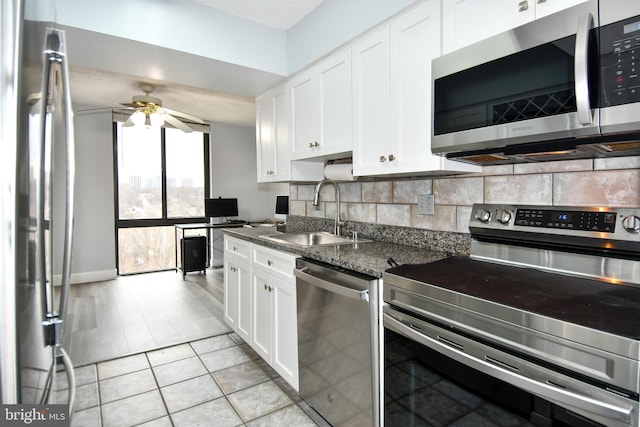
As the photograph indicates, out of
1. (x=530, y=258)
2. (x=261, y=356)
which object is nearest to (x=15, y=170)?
(x=530, y=258)

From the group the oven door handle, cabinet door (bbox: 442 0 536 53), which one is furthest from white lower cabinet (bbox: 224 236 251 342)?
cabinet door (bbox: 442 0 536 53)

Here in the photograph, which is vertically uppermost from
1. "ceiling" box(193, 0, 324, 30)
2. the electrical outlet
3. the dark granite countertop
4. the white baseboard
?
"ceiling" box(193, 0, 324, 30)

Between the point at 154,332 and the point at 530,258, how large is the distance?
121 inches

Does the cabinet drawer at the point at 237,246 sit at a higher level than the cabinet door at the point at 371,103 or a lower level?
lower

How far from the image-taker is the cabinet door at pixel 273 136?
2.81m

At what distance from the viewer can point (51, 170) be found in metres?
0.81

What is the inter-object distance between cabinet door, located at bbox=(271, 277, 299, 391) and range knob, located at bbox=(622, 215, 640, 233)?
1.48 metres

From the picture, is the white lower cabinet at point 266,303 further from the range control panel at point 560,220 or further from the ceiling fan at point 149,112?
the ceiling fan at point 149,112

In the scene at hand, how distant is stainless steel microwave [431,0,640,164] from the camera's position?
982 millimetres

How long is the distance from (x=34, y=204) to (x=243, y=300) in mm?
2103

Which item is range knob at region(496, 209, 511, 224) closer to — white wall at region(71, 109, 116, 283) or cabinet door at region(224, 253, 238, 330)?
cabinet door at region(224, 253, 238, 330)

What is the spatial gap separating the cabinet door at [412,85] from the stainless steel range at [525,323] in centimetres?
42

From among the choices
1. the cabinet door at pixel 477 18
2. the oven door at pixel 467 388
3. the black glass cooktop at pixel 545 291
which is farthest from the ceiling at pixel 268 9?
the oven door at pixel 467 388

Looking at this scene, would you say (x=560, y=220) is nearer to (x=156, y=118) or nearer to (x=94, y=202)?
(x=156, y=118)
